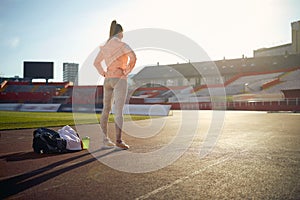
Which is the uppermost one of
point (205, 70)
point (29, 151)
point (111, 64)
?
point (205, 70)

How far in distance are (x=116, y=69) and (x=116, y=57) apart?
8.9 inches

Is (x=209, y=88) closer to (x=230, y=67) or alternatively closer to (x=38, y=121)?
(x=230, y=67)

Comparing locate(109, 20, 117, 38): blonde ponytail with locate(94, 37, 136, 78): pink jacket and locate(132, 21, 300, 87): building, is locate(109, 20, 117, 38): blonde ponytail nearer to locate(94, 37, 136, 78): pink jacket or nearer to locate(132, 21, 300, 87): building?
locate(94, 37, 136, 78): pink jacket

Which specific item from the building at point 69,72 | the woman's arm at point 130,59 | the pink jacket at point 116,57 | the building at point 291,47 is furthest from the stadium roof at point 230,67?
the building at point 69,72

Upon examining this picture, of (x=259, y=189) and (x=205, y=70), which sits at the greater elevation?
(x=205, y=70)

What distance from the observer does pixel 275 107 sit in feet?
103

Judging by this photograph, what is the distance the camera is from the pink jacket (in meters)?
5.42

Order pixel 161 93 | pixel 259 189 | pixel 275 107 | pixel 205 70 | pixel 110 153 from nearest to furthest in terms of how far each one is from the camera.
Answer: pixel 259 189, pixel 110 153, pixel 275 107, pixel 161 93, pixel 205 70

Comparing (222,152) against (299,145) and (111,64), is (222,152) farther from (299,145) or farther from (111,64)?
(111,64)

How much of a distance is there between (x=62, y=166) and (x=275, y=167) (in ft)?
9.18

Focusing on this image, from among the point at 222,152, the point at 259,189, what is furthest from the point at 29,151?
the point at 259,189

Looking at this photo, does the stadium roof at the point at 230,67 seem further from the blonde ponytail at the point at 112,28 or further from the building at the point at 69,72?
the building at the point at 69,72

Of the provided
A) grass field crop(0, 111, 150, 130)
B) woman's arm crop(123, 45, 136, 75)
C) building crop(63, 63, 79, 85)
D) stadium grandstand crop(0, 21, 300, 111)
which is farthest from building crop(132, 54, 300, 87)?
building crop(63, 63, 79, 85)

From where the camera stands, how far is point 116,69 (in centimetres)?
543
